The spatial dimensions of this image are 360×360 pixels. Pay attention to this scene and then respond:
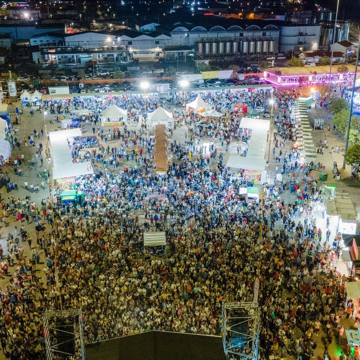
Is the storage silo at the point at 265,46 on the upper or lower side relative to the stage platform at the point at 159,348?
upper

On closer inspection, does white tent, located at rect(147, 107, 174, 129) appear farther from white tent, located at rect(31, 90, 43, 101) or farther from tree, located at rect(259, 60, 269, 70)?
tree, located at rect(259, 60, 269, 70)

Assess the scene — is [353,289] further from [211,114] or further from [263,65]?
[263,65]


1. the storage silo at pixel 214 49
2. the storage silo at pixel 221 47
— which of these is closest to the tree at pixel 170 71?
the storage silo at pixel 214 49

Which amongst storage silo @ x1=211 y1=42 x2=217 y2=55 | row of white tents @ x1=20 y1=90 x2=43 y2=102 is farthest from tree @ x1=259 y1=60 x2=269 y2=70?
row of white tents @ x1=20 y1=90 x2=43 y2=102

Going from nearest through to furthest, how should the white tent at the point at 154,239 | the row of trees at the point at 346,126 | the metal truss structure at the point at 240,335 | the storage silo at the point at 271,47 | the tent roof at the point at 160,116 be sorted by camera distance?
the metal truss structure at the point at 240,335 → the white tent at the point at 154,239 → the row of trees at the point at 346,126 → the tent roof at the point at 160,116 → the storage silo at the point at 271,47

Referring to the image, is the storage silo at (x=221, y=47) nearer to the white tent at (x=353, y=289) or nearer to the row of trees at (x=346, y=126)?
the row of trees at (x=346, y=126)

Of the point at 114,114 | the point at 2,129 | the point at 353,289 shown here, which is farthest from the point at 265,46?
the point at 353,289
